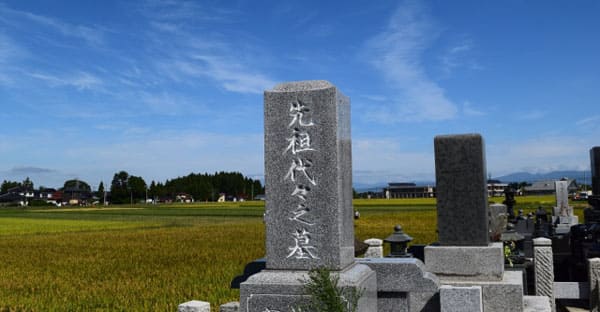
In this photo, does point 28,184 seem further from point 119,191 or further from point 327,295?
point 327,295

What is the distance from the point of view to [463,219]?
25.9ft

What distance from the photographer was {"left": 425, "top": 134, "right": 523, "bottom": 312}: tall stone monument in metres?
7.57

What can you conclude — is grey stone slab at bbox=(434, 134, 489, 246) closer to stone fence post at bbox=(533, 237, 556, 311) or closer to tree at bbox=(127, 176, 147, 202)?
stone fence post at bbox=(533, 237, 556, 311)

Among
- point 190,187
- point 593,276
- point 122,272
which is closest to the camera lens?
point 593,276

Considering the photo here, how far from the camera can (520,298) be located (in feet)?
22.6

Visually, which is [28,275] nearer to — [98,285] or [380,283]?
[98,285]

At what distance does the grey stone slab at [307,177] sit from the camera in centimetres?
566

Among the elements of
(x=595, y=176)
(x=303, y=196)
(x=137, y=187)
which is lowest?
(x=303, y=196)

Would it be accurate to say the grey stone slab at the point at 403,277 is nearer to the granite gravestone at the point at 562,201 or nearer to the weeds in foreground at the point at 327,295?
the weeds in foreground at the point at 327,295

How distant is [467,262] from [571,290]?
313 cm

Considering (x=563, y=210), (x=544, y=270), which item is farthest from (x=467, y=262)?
(x=563, y=210)

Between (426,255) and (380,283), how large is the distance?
1633 millimetres

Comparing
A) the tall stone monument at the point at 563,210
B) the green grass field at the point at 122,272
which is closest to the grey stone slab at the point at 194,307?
the green grass field at the point at 122,272

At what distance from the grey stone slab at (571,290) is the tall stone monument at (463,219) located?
211cm
